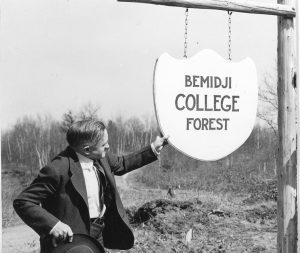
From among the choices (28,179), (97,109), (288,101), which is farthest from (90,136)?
(28,179)

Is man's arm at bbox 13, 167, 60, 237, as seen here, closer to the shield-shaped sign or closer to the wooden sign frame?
the shield-shaped sign

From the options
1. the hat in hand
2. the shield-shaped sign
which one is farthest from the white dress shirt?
the shield-shaped sign

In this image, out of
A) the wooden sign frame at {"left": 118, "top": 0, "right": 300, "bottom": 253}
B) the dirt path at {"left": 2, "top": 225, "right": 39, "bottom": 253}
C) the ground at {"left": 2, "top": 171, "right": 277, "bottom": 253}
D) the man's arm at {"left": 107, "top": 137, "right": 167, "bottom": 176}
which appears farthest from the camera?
the dirt path at {"left": 2, "top": 225, "right": 39, "bottom": 253}

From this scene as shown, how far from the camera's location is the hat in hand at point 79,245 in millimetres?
2824

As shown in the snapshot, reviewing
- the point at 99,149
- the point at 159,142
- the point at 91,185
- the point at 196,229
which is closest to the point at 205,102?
the point at 159,142

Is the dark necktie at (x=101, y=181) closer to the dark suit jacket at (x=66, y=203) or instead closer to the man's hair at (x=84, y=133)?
the dark suit jacket at (x=66, y=203)

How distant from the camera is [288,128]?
156 inches

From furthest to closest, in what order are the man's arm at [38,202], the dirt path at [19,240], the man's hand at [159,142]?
Result: the dirt path at [19,240]
the man's hand at [159,142]
the man's arm at [38,202]

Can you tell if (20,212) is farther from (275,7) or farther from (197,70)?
(275,7)

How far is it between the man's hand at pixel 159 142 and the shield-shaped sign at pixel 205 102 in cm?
6

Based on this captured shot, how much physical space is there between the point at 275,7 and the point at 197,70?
80 cm

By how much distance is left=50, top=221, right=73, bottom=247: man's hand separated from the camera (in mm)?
2732

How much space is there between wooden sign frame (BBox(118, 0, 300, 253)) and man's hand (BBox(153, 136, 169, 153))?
3.32ft

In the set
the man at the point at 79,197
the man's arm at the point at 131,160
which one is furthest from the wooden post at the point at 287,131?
the man at the point at 79,197
